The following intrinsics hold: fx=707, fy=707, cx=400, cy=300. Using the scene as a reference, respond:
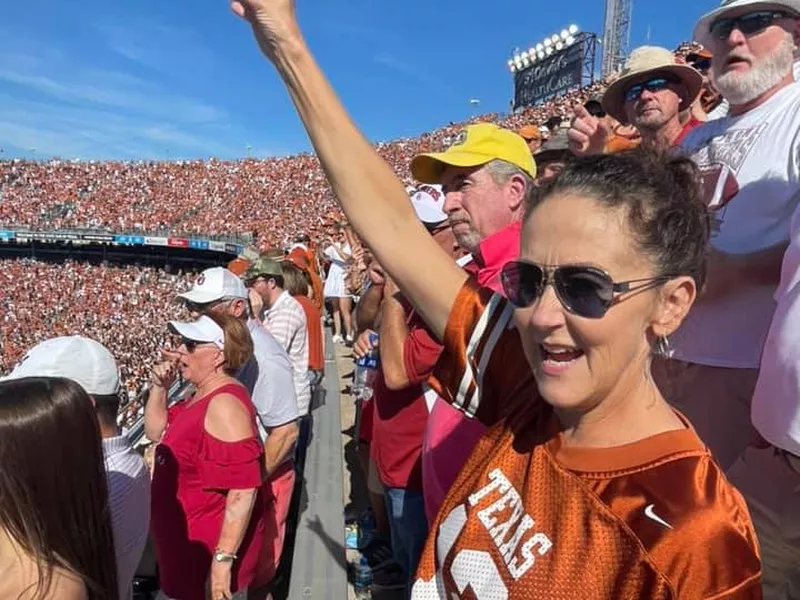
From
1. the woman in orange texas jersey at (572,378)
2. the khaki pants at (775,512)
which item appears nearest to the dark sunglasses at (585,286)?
the woman in orange texas jersey at (572,378)

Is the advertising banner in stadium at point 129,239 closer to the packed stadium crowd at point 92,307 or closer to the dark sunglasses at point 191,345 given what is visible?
the packed stadium crowd at point 92,307

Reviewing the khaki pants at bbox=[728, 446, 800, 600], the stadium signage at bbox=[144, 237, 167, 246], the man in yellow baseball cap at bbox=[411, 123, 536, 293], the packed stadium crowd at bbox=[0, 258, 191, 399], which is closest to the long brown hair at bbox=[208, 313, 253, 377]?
the man in yellow baseball cap at bbox=[411, 123, 536, 293]

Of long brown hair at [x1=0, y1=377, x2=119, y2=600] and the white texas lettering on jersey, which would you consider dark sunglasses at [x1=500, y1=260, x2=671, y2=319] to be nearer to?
the white texas lettering on jersey

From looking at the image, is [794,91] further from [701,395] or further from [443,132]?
[443,132]

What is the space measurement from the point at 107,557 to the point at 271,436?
5.79 ft

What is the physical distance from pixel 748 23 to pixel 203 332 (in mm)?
2262

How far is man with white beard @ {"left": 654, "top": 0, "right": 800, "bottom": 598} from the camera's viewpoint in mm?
1613

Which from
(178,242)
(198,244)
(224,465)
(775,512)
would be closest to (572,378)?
(775,512)

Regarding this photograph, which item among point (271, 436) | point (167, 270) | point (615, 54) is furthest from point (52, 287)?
point (271, 436)

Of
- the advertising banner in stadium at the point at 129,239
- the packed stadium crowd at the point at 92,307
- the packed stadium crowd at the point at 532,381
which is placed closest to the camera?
the packed stadium crowd at the point at 532,381

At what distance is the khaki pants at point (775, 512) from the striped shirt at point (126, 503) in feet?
5.48

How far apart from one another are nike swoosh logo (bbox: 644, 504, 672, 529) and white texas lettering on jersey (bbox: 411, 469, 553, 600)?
163 millimetres

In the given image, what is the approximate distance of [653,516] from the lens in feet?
3.24

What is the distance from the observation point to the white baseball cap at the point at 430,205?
3.08 m
